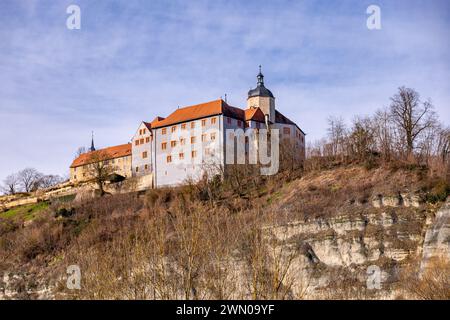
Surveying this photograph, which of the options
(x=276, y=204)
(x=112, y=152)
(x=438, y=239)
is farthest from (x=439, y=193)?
(x=112, y=152)

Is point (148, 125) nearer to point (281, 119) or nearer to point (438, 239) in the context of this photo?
point (281, 119)

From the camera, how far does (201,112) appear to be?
76438 mm

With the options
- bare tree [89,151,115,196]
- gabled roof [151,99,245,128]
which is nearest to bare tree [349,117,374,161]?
gabled roof [151,99,245,128]

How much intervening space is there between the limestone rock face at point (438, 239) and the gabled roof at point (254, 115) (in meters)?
35.3

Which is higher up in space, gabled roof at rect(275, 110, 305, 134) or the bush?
gabled roof at rect(275, 110, 305, 134)

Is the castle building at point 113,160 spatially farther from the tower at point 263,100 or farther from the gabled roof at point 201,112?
the tower at point 263,100

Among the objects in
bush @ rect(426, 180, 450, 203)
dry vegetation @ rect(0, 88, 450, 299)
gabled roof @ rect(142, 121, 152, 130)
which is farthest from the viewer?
gabled roof @ rect(142, 121, 152, 130)

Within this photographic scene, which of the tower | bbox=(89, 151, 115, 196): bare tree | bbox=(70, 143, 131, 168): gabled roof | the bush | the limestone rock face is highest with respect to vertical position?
the tower

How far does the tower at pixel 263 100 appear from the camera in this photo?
7838 centimetres

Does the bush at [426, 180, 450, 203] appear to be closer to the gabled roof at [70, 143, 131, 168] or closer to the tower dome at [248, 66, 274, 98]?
the tower dome at [248, 66, 274, 98]

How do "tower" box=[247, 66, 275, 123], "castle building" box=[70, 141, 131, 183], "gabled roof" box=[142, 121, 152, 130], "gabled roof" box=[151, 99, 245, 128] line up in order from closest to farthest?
"gabled roof" box=[151, 99, 245, 128] → "tower" box=[247, 66, 275, 123] → "gabled roof" box=[142, 121, 152, 130] → "castle building" box=[70, 141, 131, 183]

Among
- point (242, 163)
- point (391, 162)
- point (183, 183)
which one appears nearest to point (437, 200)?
point (391, 162)

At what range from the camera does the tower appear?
257 ft
